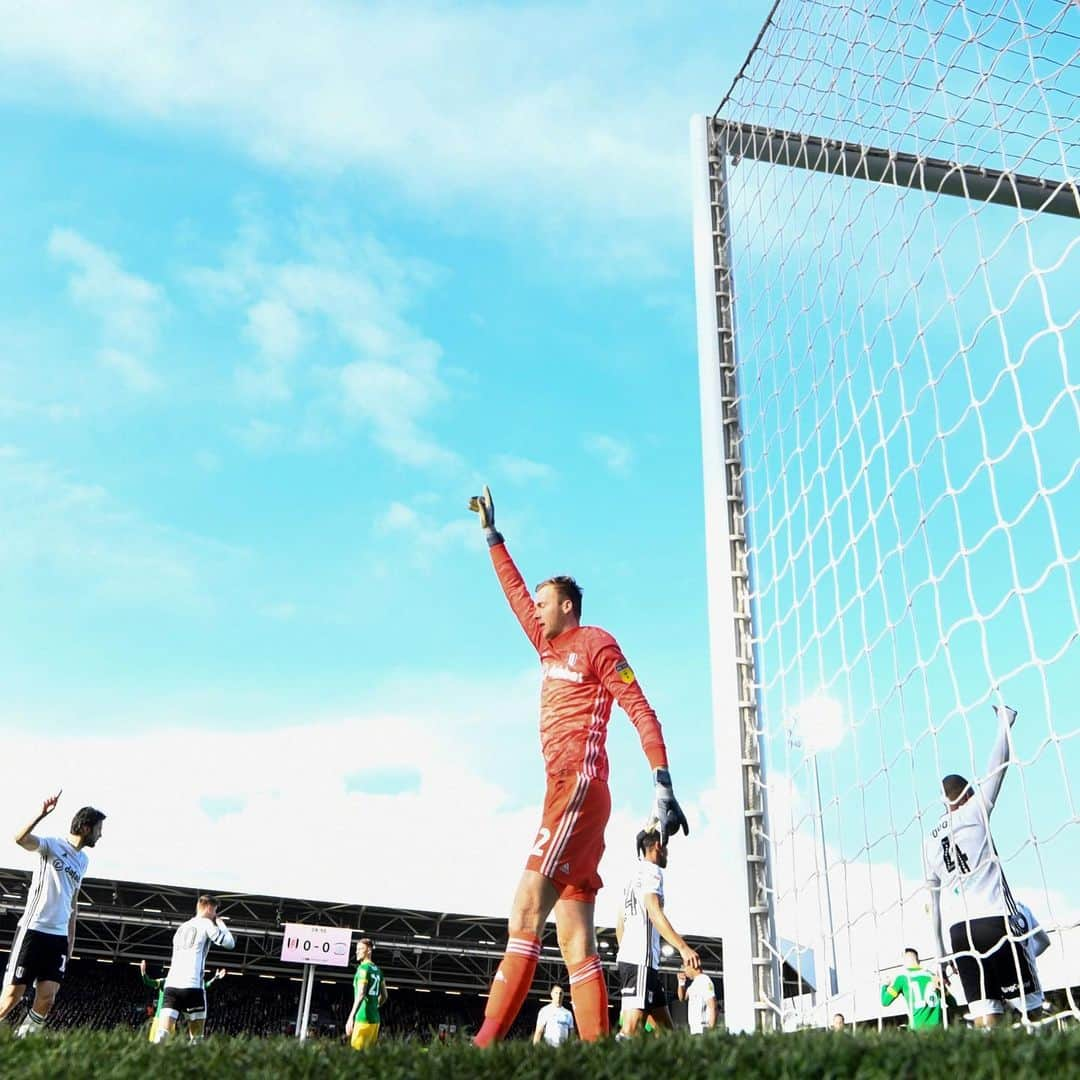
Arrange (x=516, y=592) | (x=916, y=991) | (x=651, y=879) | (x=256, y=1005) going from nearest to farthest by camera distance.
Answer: (x=516, y=592)
(x=651, y=879)
(x=916, y=991)
(x=256, y=1005)

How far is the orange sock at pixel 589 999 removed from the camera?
421 centimetres

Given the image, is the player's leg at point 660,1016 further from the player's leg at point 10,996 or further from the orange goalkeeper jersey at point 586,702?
the player's leg at point 10,996

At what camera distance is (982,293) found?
190 inches

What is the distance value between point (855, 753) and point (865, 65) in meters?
4.13

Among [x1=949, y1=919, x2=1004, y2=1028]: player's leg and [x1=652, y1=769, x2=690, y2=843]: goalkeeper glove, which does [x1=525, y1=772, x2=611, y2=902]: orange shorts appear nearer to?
[x1=652, y1=769, x2=690, y2=843]: goalkeeper glove

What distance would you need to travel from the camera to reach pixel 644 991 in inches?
264

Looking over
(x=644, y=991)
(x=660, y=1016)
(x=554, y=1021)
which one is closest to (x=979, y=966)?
(x=644, y=991)

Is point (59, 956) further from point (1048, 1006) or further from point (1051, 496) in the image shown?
point (1051, 496)

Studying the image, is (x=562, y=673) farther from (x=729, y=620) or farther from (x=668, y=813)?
(x=729, y=620)

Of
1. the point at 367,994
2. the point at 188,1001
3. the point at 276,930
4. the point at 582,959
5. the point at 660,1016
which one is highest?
the point at 276,930

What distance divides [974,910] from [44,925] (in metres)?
5.71

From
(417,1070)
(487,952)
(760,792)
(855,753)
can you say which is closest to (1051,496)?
(855,753)

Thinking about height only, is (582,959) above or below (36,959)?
below

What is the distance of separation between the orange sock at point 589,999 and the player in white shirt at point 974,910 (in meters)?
1.55
